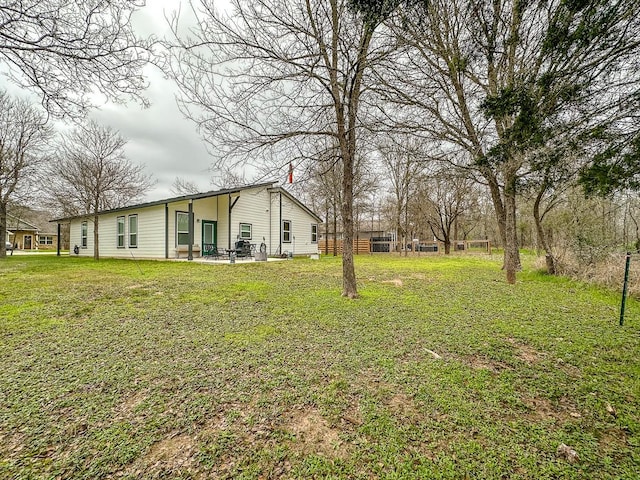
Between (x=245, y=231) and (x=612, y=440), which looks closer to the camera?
(x=612, y=440)

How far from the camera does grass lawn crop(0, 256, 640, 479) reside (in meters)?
1.49

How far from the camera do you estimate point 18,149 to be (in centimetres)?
1393

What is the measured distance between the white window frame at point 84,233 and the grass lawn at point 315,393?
649 inches

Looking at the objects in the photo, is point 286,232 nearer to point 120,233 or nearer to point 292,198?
point 292,198

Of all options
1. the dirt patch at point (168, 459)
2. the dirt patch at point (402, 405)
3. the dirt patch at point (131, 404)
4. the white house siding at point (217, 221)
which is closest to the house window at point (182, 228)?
the white house siding at point (217, 221)

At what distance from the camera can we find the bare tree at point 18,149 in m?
13.0

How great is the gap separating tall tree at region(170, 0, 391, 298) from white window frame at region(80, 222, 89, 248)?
1802 cm

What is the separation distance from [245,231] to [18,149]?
11.7 metres

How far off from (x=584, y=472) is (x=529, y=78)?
3.28 meters

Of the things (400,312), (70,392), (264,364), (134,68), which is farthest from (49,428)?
(134,68)

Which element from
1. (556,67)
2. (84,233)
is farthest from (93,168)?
(556,67)

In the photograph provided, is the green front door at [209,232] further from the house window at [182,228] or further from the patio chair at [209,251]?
the house window at [182,228]

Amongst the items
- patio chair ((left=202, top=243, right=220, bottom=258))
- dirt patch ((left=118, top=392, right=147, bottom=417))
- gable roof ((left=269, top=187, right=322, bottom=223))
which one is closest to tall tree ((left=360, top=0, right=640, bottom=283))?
dirt patch ((left=118, top=392, right=147, bottom=417))

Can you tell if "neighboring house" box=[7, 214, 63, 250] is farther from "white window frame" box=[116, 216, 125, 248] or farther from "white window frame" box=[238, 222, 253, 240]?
"white window frame" box=[238, 222, 253, 240]
